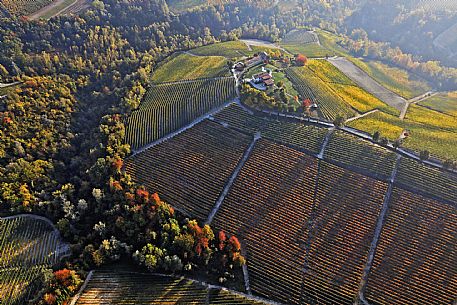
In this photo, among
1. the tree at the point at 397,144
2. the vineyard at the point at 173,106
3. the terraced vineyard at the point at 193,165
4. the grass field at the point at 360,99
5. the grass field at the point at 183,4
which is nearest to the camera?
the terraced vineyard at the point at 193,165

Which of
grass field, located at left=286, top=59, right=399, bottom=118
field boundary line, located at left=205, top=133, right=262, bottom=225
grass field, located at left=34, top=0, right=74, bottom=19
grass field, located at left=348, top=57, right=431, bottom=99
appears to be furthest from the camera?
grass field, located at left=34, top=0, right=74, bottom=19

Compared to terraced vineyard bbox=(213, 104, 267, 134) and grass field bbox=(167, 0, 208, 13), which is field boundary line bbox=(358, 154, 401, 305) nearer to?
terraced vineyard bbox=(213, 104, 267, 134)

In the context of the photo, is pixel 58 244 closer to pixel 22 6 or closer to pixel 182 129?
pixel 182 129

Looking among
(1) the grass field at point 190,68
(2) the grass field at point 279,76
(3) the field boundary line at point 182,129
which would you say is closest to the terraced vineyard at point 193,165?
(3) the field boundary line at point 182,129

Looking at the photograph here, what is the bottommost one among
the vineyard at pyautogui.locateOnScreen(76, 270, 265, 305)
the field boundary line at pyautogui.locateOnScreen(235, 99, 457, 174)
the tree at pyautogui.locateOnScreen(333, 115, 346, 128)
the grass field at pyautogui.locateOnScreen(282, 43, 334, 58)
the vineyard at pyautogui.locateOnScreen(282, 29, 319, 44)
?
the vineyard at pyautogui.locateOnScreen(76, 270, 265, 305)

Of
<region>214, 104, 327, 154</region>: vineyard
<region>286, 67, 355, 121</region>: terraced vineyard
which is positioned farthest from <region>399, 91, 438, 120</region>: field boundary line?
<region>214, 104, 327, 154</region>: vineyard

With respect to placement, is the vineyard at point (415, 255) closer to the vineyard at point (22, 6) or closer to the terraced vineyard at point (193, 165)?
the terraced vineyard at point (193, 165)

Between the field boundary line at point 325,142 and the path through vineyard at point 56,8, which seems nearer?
the field boundary line at point 325,142
